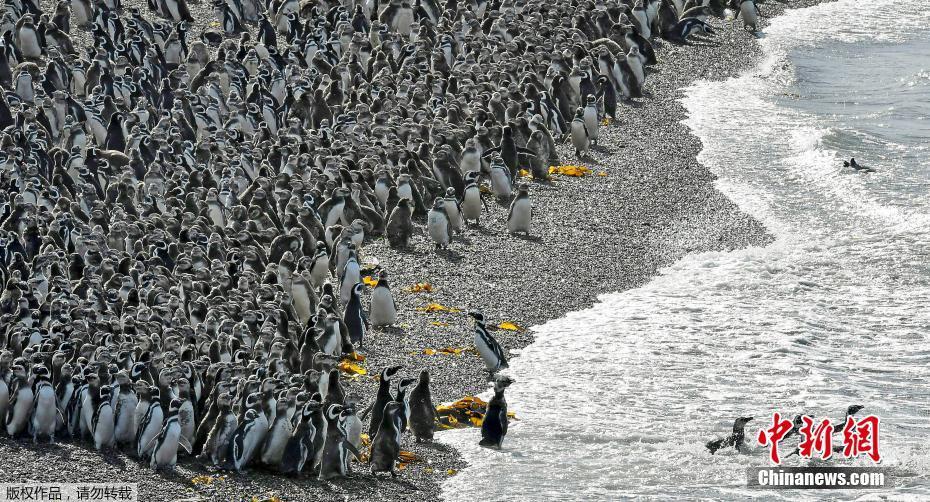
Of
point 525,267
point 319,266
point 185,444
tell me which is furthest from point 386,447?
point 525,267

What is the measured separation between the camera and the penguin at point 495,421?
655 inches

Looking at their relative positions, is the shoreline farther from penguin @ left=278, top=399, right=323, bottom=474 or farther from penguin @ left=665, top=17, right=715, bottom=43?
Result: penguin @ left=665, top=17, right=715, bottom=43

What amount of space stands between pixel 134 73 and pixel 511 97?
21.9ft

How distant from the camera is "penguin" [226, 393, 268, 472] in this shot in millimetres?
15281

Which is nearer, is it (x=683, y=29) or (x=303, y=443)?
(x=303, y=443)

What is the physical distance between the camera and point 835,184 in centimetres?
2845

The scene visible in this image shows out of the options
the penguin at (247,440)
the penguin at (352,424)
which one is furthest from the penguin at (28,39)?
the penguin at (247,440)

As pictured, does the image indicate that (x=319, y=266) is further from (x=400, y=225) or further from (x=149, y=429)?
(x=149, y=429)

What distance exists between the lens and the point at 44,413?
15.8 m

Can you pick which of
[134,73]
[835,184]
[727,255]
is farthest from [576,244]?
[134,73]

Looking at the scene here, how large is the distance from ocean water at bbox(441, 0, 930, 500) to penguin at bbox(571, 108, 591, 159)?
2338 millimetres

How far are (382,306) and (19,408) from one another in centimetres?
522

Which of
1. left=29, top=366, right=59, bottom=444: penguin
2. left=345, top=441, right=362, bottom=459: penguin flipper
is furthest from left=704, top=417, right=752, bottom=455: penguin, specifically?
left=29, top=366, right=59, bottom=444: penguin

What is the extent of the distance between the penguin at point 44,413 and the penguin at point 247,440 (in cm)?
187
